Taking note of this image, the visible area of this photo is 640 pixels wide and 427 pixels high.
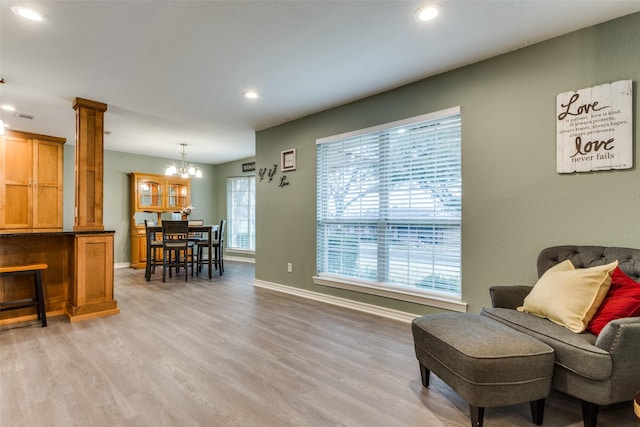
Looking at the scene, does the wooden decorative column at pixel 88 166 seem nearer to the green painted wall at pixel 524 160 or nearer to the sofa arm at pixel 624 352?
the green painted wall at pixel 524 160

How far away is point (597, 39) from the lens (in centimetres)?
234

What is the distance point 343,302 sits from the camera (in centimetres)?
391

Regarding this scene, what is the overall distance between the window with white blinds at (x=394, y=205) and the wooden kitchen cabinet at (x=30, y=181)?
4984 mm

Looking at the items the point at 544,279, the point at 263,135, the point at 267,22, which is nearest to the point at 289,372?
the point at 544,279

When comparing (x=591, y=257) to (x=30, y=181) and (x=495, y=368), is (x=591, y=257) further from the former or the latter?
(x=30, y=181)

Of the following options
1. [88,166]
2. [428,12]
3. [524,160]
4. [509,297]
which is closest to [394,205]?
[524,160]

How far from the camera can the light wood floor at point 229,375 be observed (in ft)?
5.62

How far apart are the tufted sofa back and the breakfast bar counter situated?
435 centimetres

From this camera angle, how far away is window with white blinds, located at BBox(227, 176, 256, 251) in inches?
308

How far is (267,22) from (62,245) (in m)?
3.52

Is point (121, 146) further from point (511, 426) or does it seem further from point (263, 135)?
point (511, 426)

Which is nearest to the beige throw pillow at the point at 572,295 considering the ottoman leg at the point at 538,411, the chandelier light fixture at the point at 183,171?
the ottoman leg at the point at 538,411

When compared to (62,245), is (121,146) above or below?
above

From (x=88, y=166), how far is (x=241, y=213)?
176 inches
